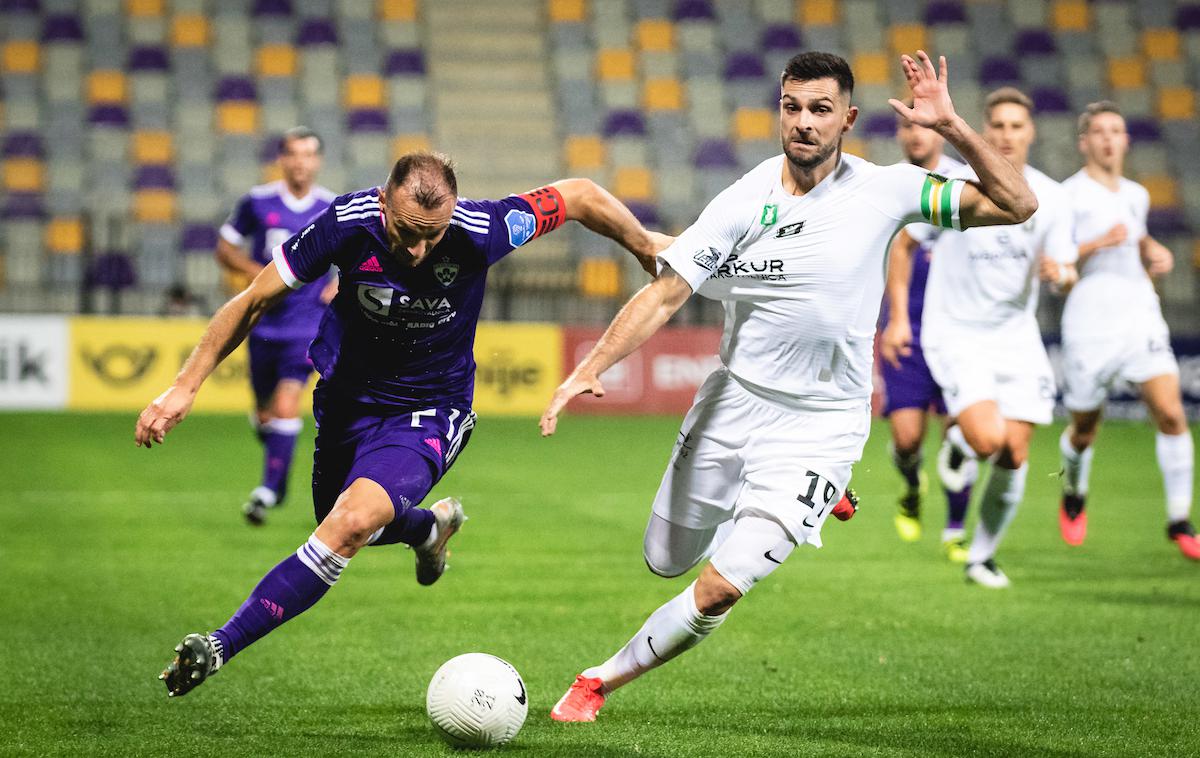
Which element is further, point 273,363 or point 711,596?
point 273,363

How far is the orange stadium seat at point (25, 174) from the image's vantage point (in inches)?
908

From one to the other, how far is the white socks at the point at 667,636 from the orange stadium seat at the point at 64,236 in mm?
17914

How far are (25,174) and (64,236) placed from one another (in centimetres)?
176

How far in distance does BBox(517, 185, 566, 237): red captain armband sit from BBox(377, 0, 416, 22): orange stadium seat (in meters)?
20.2

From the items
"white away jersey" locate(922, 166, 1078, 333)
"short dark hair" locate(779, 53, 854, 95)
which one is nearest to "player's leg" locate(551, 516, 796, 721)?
"short dark hair" locate(779, 53, 854, 95)

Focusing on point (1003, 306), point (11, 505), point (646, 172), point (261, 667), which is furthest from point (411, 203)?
point (646, 172)

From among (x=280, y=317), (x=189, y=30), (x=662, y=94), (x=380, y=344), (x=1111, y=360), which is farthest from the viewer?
(x=662, y=94)

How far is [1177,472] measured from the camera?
32.1 ft

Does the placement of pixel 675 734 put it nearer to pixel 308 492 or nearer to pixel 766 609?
pixel 766 609

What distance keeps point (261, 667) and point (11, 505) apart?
234 inches

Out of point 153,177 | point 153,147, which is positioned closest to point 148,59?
point 153,147

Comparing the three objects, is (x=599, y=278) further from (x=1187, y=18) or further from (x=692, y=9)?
(x=1187, y=18)

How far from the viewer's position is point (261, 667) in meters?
6.59

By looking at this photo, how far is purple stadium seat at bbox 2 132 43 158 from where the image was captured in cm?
2320
